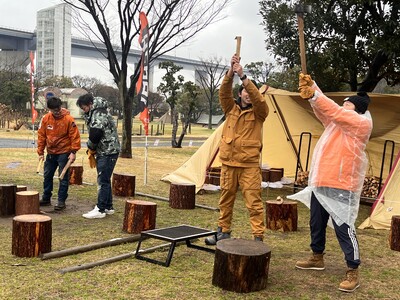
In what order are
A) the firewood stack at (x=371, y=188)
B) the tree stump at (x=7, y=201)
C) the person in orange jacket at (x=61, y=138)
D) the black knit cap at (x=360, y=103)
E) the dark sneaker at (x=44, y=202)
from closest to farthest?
the black knit cap at (x=360, y=103) < the tree stump at (x=7, y=201) < the person in orange jacket at (x=61, y=138) < the dark sneaker at (x=44, y=202) < the firewood stack at (x=371, y=188)

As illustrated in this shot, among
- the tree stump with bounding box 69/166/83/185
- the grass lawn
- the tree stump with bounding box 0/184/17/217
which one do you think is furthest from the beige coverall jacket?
the tree stump with bounding box 69/166/83/185

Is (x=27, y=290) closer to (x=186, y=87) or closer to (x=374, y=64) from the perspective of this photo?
(x=374, y=64)

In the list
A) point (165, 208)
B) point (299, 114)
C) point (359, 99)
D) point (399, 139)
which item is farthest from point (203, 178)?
point (359, 99)

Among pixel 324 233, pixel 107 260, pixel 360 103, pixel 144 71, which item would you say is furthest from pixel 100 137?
pixel 144 71

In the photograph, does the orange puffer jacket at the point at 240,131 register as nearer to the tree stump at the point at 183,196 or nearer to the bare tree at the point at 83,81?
the tree stump at the point at 183,196

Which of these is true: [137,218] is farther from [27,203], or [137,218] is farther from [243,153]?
[243,153]

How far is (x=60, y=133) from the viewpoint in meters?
6.14

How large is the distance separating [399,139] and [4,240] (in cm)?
705

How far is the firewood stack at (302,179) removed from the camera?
946 cm

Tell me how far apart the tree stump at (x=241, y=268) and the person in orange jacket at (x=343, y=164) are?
665mm

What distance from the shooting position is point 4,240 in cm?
465

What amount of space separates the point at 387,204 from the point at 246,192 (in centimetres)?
279

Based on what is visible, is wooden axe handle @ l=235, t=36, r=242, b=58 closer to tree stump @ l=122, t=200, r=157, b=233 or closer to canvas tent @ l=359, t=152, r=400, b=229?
tree stump @ l=122, t=200, r=157, b=233

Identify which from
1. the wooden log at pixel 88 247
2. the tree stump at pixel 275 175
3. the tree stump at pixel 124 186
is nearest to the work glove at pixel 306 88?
the wooden log at pixel 88 247
